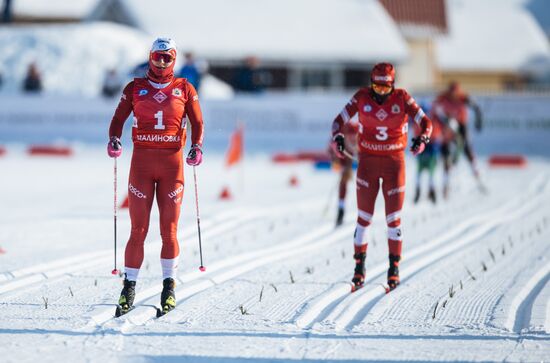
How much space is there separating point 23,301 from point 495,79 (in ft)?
156

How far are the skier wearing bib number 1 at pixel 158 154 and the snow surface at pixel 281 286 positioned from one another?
1.38 feet

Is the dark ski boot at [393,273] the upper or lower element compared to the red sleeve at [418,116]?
lower

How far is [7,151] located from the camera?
81.8 ft

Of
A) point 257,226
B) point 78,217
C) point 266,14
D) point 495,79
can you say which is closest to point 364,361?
point 257,226

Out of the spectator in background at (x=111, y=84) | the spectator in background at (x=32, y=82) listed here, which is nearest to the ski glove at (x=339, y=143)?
the spectator in background at (x=111, y=84)

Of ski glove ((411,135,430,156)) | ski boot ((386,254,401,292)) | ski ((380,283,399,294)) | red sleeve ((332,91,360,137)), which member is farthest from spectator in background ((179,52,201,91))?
ski ((380,283,399,294))

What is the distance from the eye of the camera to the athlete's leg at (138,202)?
23.6ft

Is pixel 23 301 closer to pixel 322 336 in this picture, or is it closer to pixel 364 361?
pixel 322 336

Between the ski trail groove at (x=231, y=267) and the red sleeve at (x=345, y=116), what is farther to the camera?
the red sleeve at (x=345, y=116)

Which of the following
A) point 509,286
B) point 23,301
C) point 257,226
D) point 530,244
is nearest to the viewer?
point 23,301

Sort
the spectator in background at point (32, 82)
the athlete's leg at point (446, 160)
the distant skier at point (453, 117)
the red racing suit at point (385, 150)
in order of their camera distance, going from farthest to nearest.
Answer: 1. the spectator in background at point (32, 82)
2. the distant skier at point (453, 117)
3. the athlete's leg at point (446, 160)
4. the red racing suit at point (385, 150)

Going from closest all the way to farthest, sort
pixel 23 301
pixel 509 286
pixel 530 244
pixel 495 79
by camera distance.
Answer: pixel 23 301 → pixel 509 286 → pixel 530 244 → pixel 495 79

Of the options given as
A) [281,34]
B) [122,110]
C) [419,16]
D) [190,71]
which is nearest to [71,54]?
[281,34]

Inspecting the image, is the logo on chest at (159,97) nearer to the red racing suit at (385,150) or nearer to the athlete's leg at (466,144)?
the red racing suit at (385,150)
